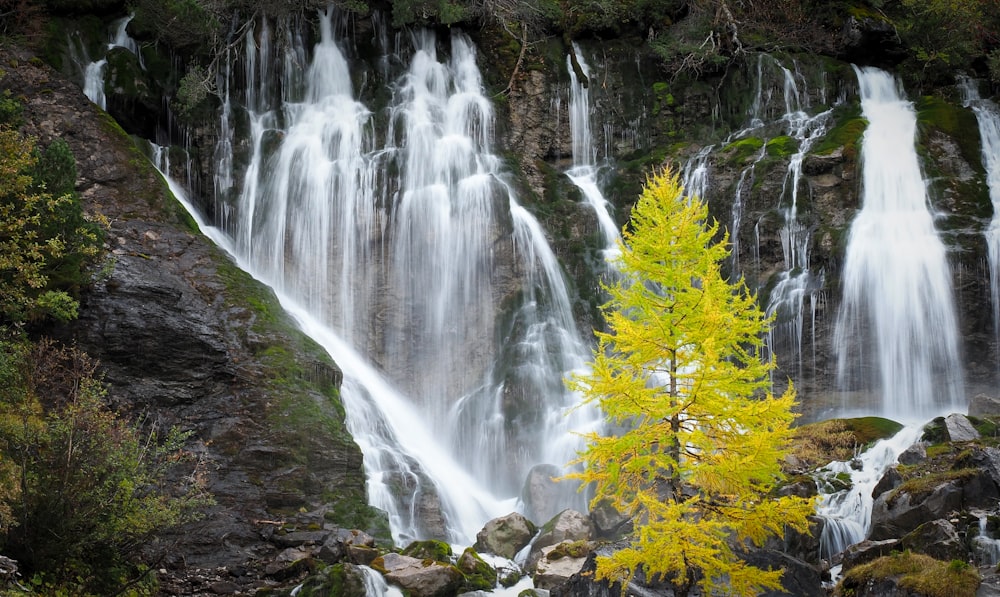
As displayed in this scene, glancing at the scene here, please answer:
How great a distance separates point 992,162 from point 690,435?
23531 millimetres

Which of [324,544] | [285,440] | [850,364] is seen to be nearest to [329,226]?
[285,440]

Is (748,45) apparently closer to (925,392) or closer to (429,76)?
(429,76)

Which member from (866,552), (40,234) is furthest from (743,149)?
(40,234)

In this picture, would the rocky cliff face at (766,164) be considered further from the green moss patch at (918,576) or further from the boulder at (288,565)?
the boulder at (288,565)

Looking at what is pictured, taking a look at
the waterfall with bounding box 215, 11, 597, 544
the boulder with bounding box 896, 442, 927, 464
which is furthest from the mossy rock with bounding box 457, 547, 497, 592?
the boulder with bounding box 896, 442, 927, 464

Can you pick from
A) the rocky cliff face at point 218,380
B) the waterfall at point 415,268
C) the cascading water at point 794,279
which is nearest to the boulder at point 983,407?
the cascading water at point 794,279

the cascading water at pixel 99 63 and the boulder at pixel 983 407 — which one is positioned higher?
the cascading water at pixel 99 63

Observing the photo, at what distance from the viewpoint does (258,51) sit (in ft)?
110

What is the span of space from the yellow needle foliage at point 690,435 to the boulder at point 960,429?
362 inches

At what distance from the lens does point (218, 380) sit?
19500mm

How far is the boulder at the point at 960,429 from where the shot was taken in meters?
18.8

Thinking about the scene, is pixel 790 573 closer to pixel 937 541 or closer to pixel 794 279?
pixel 937 541

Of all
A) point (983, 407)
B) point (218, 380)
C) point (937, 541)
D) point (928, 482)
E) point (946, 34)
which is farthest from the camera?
point (946, 34)

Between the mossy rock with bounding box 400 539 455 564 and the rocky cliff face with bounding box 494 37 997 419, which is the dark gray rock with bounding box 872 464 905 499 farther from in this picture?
the rocky cliff face with bounding box 494 37 997 419
